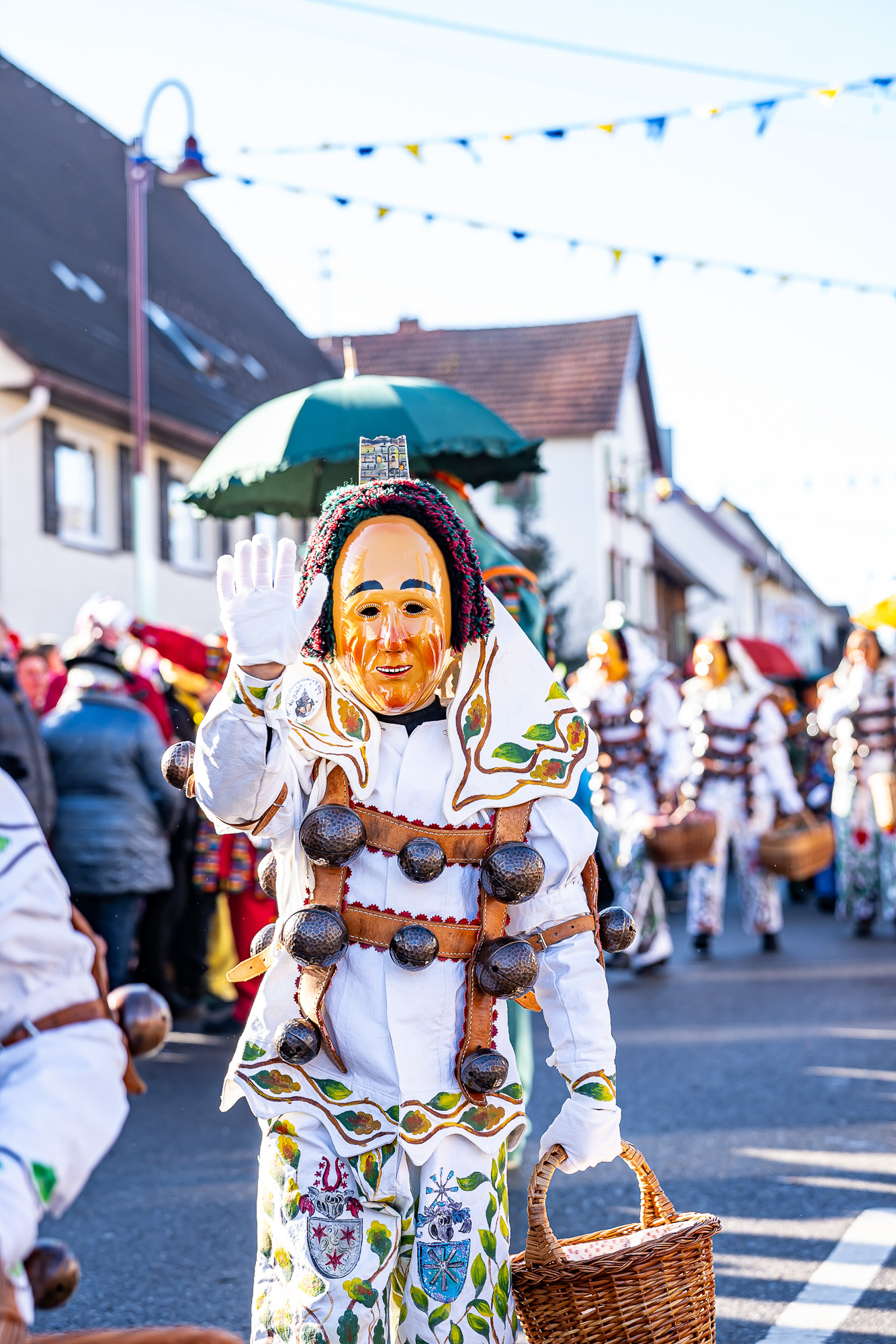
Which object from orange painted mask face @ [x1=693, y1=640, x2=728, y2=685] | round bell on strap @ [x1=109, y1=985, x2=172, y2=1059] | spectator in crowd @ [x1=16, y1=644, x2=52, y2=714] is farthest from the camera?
orange painted mask face @ [x1=693, y1=640, x2=728, y2=685]

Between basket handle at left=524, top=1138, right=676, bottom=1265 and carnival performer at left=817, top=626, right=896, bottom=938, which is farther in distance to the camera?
carnival performer at left=817, top=626, right=896, bottom=938

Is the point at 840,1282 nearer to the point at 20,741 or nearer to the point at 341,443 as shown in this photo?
the point at 341,443

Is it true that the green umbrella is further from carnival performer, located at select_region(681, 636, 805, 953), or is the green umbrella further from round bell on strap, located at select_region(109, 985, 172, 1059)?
carnival performer, located at select_region(681, 636, 805, 953)

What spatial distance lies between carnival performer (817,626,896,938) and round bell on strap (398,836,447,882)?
9.10 metres

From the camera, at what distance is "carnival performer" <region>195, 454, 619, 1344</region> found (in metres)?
2.74

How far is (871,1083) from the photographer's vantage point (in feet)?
22.5

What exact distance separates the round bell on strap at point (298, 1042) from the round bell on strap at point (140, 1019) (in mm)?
908

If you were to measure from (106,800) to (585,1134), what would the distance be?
4.91 metres

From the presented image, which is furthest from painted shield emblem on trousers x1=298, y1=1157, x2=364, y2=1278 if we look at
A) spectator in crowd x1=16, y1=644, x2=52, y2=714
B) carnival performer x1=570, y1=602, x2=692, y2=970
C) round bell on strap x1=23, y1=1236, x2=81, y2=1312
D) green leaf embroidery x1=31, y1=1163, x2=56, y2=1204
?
carnival performer x1=570, y1=602, x2=692, y2=970

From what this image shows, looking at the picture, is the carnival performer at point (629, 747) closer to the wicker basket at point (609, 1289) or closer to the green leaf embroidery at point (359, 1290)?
the wicker basket at point (609, 1289)

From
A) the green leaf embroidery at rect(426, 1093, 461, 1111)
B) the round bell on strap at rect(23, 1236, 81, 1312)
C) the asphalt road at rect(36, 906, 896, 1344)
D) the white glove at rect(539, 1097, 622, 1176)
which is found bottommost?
the asphalt road at rect(36, 906, 896, 1344)

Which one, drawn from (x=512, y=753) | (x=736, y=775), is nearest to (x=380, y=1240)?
(x=512, y=753)

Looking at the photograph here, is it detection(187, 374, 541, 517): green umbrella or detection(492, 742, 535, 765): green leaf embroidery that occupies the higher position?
detection(187, 374, 541, 517): green umbrella

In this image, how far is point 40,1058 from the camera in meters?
1.74
